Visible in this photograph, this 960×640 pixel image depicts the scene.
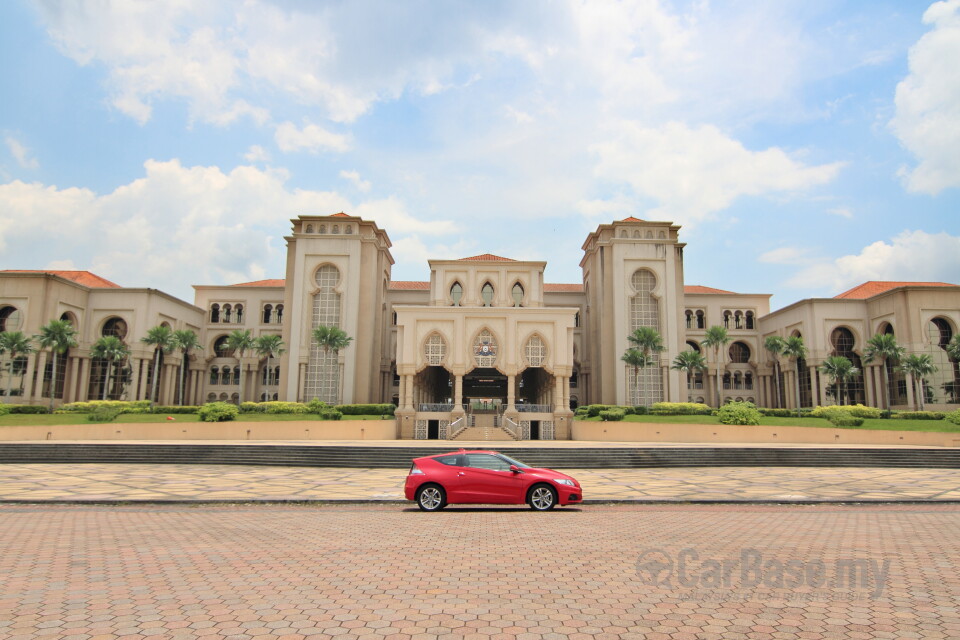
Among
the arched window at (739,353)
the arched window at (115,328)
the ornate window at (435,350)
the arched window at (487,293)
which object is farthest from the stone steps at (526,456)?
the arched window at (739,353)

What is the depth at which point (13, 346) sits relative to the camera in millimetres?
51250

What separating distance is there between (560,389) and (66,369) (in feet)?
149

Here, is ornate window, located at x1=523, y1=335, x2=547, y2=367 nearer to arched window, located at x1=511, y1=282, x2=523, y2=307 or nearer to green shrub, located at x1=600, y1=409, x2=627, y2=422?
green shrub, located at x1=600, y1=409, x2=627, y2=422

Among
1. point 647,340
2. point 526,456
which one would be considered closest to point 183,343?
point 647,340

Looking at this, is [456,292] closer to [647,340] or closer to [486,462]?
[647,340]

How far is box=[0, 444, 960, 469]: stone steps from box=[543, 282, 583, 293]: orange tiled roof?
45755 mm

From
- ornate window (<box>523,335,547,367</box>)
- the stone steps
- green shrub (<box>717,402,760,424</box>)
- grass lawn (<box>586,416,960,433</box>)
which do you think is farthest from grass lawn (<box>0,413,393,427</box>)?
green shrub (<box>717,402,760,424</box>)

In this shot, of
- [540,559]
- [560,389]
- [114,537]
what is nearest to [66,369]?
[560,389]

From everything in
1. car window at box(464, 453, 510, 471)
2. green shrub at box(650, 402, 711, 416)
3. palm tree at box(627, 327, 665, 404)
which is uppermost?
palm tree at box(627, 327, 665, 404)

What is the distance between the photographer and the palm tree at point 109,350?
56.4m

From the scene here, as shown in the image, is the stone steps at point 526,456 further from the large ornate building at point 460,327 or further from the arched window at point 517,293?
the arched window at point 517,293

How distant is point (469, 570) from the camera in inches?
285

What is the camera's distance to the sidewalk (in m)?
15.0

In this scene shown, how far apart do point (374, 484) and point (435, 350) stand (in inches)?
1131
